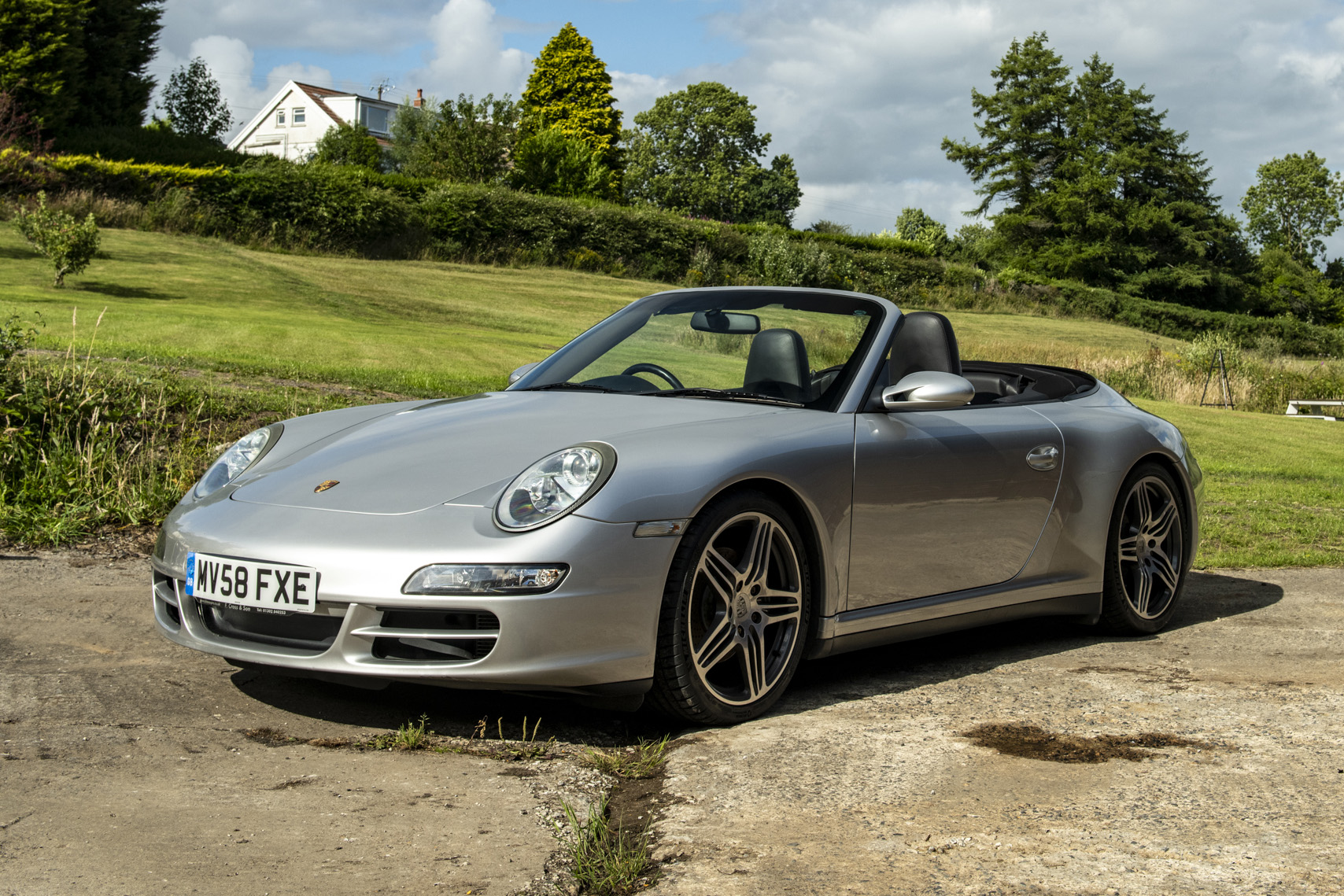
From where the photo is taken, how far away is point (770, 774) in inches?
124

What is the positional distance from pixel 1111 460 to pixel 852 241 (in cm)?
4124

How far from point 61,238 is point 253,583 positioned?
1885 cm

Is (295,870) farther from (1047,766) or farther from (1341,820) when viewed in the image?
(1341,820)

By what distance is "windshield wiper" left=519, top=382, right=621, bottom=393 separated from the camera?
14.8 ft

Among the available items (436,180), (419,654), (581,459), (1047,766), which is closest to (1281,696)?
(1047,766)

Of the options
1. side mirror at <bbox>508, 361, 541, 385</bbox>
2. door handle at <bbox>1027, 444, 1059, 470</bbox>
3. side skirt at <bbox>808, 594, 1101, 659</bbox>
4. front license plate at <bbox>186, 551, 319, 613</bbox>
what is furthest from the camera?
side mirror at <bbox>508, 361, 541, 385</bbox>

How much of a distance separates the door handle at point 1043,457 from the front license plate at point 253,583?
267cm

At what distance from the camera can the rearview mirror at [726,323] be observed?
15.0 ft

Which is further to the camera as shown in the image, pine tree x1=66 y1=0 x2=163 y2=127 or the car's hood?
pine tree x1=66 y1=0 x2=163 y2=127

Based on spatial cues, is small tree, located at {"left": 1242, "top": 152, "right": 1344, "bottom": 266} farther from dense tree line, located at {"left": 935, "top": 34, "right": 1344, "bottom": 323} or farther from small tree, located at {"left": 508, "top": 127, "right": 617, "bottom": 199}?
small tree, located at {"left": 508, "top": 127, "right": 617, "bottom": 199}

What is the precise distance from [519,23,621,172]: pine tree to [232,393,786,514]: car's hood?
190ft

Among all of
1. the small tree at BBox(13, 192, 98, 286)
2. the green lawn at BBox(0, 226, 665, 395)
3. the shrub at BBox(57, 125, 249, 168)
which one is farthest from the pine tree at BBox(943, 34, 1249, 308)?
the small tree at BBox(13, 192, 98, 286)

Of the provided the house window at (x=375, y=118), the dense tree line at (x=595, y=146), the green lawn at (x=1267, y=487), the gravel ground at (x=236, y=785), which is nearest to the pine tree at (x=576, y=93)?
the dense tree line at (x=595, y=146)

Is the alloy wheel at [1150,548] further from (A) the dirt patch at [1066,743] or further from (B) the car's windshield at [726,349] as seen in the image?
(A) the dirt patch at [1066,743]
